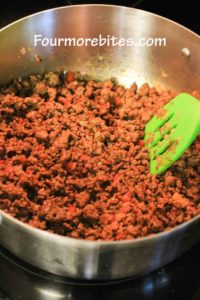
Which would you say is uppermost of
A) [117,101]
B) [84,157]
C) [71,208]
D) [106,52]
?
[106,52]

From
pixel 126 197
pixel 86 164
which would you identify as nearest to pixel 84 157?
pixel 86 164

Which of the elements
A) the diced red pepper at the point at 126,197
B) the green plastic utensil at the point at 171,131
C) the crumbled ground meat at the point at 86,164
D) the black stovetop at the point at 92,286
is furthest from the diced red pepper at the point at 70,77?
the black stovetop at the point at 92,286

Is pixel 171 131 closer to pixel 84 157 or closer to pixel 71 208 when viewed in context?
pixel 84 157

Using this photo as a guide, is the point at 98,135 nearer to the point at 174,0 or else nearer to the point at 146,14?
the point at 146,14

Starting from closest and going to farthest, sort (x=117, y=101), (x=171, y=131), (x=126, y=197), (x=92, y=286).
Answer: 1. (x=92, y=286)
2. (x=126, y=197)
3. (x=171, y=131)
4. (x=117, y=101)

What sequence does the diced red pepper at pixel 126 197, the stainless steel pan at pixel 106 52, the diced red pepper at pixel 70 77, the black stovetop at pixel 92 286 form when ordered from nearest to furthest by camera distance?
the black stovetop at pixel 92 286, the diced red pepper at pixel 126 197, the stainless steel pan at pixel 106 52, the diced red pepper at pixel 70 77

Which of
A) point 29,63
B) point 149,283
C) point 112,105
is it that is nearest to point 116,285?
point 149,283

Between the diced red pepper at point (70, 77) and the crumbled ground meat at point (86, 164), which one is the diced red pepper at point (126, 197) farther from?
the diced red pepper at point (70, 77)

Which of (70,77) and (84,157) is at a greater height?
(70,77)
